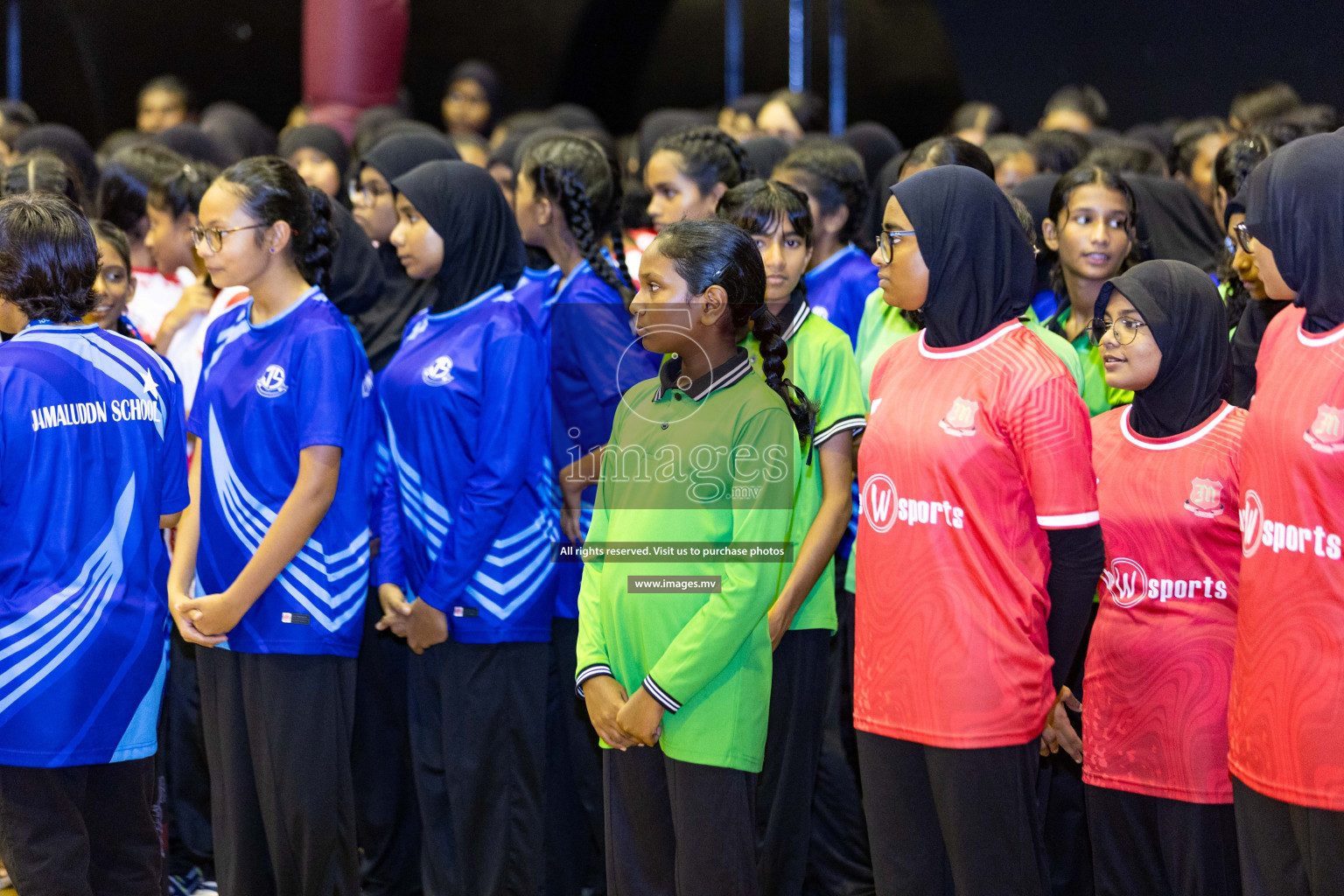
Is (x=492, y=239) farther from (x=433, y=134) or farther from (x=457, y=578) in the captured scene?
(x=433, y=134)

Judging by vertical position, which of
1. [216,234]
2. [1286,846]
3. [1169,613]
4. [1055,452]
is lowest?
[1286,846]

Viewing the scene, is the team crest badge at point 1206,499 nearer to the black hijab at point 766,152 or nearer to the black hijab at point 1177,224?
the black hijab at point 1177,224

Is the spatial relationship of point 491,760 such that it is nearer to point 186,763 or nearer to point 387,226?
point 186,763

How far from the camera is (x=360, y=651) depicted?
3133 millimetres

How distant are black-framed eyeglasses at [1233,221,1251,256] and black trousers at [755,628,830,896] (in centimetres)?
105

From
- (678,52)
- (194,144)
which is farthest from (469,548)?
(678,52)

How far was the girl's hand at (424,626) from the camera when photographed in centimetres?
265

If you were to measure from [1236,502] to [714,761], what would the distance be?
96 cm

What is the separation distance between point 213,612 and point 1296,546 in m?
1.92

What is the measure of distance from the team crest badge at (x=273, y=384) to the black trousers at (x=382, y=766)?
759 mm

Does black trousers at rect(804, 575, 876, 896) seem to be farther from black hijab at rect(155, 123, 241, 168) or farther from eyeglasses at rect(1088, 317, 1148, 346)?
black hijab at rect(155, 123, 241, 168)

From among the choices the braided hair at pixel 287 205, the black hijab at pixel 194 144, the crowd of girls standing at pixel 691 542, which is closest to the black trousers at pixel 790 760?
the crowd of girls standing at pixel 691 542

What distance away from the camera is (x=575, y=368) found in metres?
2.81

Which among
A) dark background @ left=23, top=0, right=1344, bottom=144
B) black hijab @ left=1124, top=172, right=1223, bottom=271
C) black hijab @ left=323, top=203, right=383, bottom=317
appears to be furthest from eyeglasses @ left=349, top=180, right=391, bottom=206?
dark background @ left=23, top=0, right=1344, bottom=144
